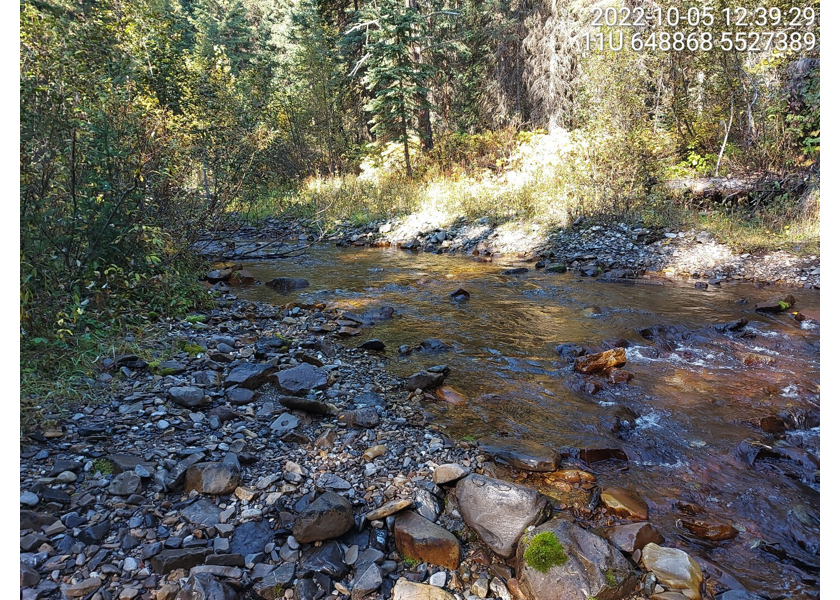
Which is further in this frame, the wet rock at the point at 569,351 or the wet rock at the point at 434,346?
the wet rock at the point at 434,346

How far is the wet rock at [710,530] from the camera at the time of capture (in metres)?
2.92

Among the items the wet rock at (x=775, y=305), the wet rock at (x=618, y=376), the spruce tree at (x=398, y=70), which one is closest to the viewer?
the wet rock at (x=618, y=376)

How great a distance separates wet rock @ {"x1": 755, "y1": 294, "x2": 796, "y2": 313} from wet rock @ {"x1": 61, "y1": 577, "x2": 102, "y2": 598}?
864 cm

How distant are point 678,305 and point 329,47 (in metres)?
20.6

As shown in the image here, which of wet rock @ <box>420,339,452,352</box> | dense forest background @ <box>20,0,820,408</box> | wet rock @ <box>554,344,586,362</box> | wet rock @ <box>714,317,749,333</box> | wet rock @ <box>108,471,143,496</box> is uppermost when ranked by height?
dense forest background @ <box>20,0,820,408</box>

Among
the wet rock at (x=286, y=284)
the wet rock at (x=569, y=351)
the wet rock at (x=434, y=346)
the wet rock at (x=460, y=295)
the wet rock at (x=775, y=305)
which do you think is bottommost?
the wet rock at (x=569, y=351)

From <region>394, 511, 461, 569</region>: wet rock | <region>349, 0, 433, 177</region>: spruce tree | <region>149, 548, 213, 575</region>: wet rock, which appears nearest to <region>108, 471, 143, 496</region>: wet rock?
<region>149, 548, 213, 575</region>: wet rock

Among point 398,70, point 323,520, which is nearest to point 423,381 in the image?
point 323,520

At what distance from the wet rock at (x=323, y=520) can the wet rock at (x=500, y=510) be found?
2.48 feet

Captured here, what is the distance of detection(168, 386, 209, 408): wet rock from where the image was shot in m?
3.90

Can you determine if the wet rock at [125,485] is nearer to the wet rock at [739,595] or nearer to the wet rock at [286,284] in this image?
the wet rock at [739,595]

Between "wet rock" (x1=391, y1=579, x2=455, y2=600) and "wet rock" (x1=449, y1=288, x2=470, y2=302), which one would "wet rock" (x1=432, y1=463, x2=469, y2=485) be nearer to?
"wet rock" (x1=391, y1=579, x2=455, y2=600)

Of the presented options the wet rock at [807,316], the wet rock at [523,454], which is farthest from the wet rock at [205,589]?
the wet rock at [807,316]

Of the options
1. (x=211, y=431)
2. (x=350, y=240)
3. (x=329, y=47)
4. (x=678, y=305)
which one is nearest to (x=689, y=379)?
(x=678, y=305)
